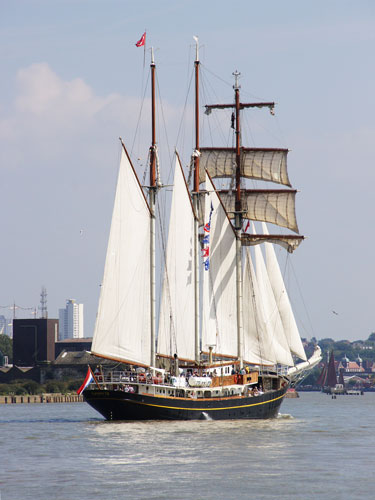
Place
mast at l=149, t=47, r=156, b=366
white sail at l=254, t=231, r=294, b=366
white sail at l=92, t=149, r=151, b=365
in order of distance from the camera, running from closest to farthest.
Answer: white sail at l=92, t=149, r=151, b=365, mast at l=149, t=47, r=156, b=366, white sail at l=254, t=231, r=294, b=366

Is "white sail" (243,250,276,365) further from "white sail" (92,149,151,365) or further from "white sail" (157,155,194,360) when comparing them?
"white sail" (92,149,151,365)

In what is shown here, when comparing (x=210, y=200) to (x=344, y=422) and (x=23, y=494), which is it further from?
(x=23, y=494)

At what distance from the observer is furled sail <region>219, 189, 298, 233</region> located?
297 feet

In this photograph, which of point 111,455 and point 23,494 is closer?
point 23,494

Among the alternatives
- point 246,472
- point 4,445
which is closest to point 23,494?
point 246,472

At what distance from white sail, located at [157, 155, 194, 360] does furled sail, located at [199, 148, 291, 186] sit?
11730 millimetres

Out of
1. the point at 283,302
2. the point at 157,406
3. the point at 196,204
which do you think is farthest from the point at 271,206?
the point at 157,406

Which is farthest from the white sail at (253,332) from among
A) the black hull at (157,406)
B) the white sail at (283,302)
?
the black hull at (157,406)

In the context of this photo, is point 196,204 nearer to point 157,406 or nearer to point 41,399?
point 157,406

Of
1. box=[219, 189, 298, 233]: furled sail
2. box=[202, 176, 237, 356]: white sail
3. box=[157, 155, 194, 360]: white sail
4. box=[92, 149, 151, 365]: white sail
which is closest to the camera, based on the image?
box=[92, 149, 151, 365]: white sail

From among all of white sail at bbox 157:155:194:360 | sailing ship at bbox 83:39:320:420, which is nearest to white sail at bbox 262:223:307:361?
sailing ship at bbox 83:39:320:420

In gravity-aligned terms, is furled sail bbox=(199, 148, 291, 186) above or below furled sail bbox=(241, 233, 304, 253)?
above

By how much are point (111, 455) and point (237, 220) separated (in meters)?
39.0

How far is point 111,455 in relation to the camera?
177 ft
